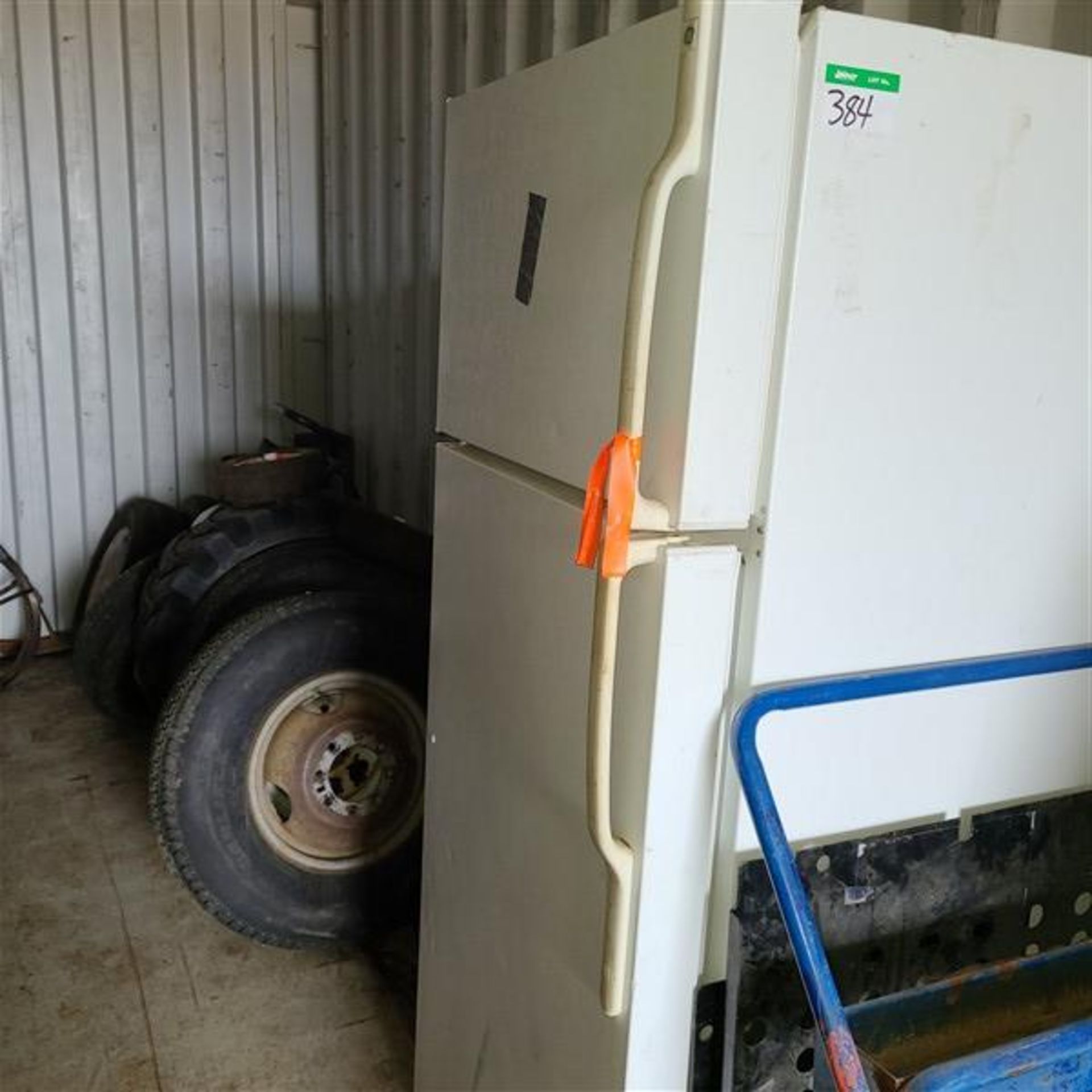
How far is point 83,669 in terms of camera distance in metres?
3.69

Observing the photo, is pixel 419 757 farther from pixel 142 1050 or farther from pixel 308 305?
pixel 308 305

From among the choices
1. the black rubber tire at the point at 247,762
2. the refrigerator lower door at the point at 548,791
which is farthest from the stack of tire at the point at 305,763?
the refrigerator lower door at the point at 548,791

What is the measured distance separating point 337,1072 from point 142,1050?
43cm

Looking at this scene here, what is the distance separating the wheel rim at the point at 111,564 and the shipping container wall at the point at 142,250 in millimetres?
159

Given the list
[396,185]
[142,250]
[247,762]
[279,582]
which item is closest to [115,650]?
[279,582]

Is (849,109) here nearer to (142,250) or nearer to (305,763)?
(305,763)

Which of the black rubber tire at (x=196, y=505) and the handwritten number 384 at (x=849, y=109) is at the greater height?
the handwritten number 384 at (x=849, y=109)

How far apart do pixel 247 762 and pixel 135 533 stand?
77.9 inches

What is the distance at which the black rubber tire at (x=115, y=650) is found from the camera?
351 cm

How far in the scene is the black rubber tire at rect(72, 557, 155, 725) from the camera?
351 cm

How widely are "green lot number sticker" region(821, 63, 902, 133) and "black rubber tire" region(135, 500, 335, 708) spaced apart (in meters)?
2.23

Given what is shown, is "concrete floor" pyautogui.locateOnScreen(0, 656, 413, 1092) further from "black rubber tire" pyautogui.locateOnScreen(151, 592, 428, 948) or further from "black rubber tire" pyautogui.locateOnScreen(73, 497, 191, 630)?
"black rubber tire" pyautogui.locateOnScreen(73, 497, 191, 630)

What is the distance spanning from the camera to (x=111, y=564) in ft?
13.6

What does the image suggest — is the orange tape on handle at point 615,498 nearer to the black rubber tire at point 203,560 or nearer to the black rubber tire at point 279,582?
the black rubber tire at point 279,582
